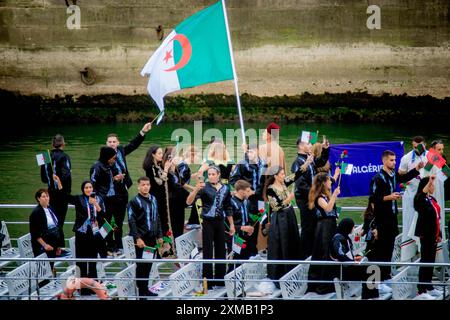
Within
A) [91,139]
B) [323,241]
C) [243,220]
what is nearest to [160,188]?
[243,220]

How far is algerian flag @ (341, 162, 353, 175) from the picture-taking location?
11.3 meters

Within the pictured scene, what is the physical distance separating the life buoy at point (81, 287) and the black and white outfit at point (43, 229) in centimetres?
103

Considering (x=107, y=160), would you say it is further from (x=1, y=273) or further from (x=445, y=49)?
(x=445, y=49)

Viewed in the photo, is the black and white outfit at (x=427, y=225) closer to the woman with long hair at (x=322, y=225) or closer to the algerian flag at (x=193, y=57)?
the woman with long hair at (x=322, y=225)

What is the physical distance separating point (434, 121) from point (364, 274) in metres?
19.3

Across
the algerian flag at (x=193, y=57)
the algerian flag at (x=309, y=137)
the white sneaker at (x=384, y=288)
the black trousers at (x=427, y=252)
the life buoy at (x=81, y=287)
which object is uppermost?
the algerian flag at (x=193, y=57)

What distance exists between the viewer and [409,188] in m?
11.4

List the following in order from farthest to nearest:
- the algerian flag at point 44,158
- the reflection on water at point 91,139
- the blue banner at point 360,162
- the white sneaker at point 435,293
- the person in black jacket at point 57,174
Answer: the reflection on water at point 91,139 → the person in black jacket at point 57,174 → the algerian flag at point 44,158 → the blue banner at point 360,162 → the white sneaker at point 435,293

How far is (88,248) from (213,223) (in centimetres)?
139

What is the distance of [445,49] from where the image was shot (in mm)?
29266

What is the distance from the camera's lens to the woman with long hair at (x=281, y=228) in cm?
1060

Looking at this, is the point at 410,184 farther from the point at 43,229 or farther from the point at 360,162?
the point at 43,229

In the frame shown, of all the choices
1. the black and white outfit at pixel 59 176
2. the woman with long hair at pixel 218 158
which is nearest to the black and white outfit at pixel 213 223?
the woman with long hair at pixel 218 158

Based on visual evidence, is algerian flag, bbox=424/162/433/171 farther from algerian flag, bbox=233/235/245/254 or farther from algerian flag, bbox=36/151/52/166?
algerian flag, bbox=36/151/52/166
